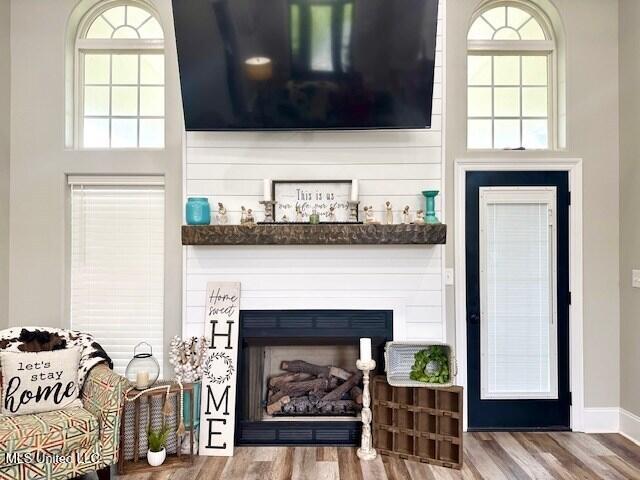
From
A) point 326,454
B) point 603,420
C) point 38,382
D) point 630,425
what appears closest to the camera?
point 38,382

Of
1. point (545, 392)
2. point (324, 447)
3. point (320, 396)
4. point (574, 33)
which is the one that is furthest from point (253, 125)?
point (545, 392)

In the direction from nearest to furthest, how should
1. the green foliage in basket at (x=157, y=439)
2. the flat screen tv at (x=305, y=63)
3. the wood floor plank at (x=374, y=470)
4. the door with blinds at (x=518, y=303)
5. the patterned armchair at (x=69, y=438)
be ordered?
the patterned armchair at (x=69, y=438), the wood floor plank at (x=374, y=470), the green foliage in basket at (x=157, y=439), the flat screen tv at (x=305, y=63), the door with blinds at (x=518, y=303)

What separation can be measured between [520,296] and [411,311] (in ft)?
3.04

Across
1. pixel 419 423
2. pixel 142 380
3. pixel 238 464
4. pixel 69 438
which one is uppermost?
pixel 142 380

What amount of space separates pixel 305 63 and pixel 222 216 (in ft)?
3.85

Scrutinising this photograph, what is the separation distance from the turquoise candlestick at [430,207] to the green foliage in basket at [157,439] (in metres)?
2.19

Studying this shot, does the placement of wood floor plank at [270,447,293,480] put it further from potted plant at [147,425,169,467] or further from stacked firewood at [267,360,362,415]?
potted plant at [147,425,169,467]

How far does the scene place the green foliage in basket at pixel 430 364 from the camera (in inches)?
117

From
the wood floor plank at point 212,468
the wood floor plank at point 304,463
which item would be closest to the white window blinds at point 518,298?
the wood floor plank at point 304,463

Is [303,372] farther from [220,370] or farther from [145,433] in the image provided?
[145,433]

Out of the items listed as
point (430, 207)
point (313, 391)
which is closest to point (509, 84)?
point (430, 207)

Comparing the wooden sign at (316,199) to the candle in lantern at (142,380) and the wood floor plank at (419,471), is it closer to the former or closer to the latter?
the candle in lantern at (142,380)

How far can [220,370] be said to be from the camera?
3.08 meters

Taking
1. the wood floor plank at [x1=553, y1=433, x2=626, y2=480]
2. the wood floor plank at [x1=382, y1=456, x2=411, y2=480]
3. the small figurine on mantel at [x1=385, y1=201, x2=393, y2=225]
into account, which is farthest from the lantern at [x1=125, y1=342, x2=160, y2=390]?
the wood floor plank at [x1=553, y1=433, x2=626, y2=480]
